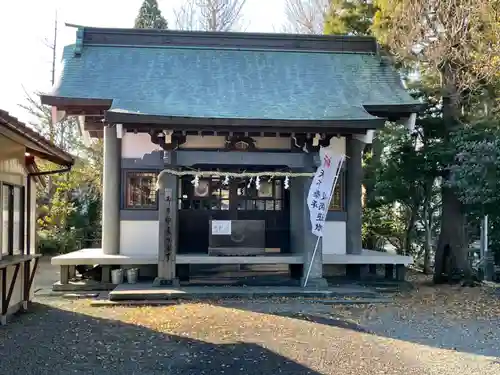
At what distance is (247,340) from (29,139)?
4.21m

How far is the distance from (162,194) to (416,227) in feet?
36.6

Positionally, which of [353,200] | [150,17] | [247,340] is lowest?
[247,340]

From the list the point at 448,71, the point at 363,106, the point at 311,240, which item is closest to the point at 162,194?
the point at 311,240

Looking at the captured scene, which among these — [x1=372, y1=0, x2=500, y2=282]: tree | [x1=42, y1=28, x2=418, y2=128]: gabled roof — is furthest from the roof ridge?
[x1=372, y1=0, x2=500, y2=282]: tree

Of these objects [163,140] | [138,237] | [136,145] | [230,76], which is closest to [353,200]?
[230,76]

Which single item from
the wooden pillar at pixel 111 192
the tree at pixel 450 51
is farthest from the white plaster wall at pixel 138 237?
the tree at pixel 450 51

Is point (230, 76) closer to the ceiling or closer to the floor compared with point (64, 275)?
closer to the ceiling

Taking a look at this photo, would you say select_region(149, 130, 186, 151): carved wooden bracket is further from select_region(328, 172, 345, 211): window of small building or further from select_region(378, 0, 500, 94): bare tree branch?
select_region(378, 0, 500, 94): bare tree branch

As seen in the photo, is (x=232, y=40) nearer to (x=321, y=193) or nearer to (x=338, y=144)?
(x=338, y=144)

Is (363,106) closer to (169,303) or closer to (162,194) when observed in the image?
(162,194)

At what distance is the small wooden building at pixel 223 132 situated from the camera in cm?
1116

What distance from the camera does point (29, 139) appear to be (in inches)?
311

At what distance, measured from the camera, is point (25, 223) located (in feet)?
31.6

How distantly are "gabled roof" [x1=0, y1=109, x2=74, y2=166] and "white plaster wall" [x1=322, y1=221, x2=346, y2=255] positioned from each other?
6.05 meters
